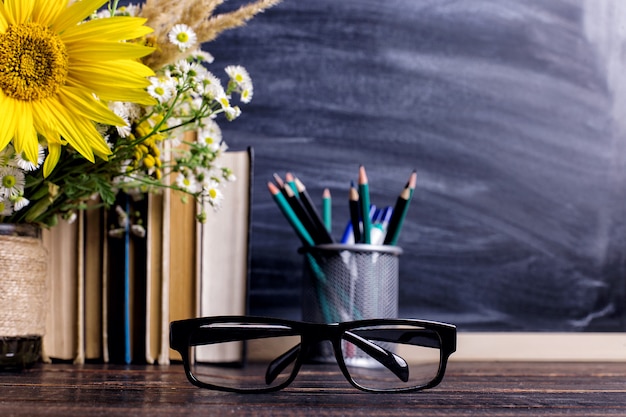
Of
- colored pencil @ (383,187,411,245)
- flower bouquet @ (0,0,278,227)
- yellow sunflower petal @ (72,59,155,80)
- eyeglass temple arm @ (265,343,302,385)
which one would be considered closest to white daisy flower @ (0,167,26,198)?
flower bouquet @ (0,0,278,227)

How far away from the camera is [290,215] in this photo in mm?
788

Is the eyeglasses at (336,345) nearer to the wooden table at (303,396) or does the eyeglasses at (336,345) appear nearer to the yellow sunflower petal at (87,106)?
the wooden table at (303,396)

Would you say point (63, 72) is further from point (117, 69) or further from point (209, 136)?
point (209, 136)

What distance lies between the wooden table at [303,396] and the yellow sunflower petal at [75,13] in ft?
0.99

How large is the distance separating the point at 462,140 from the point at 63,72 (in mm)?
587

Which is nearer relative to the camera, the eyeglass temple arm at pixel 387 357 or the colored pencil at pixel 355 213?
the eyeglass temple arm at pixel 387 357

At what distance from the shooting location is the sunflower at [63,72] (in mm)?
528

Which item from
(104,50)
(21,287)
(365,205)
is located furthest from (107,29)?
(365,205)

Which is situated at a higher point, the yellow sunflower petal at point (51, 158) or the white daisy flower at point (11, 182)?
the yellow sunflower petal at point (51, 158)

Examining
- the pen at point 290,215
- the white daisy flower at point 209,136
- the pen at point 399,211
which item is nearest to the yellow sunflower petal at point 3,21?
the white daisy flower at point 209,136

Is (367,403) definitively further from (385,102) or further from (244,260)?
(385,102)

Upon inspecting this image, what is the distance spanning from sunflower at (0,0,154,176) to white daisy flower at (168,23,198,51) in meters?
Answer: 0.05

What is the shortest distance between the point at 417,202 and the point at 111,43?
1.69 ft

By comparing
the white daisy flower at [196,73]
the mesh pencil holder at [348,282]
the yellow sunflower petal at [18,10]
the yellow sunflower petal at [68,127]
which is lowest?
the mesh pencil holder at [348,282]
